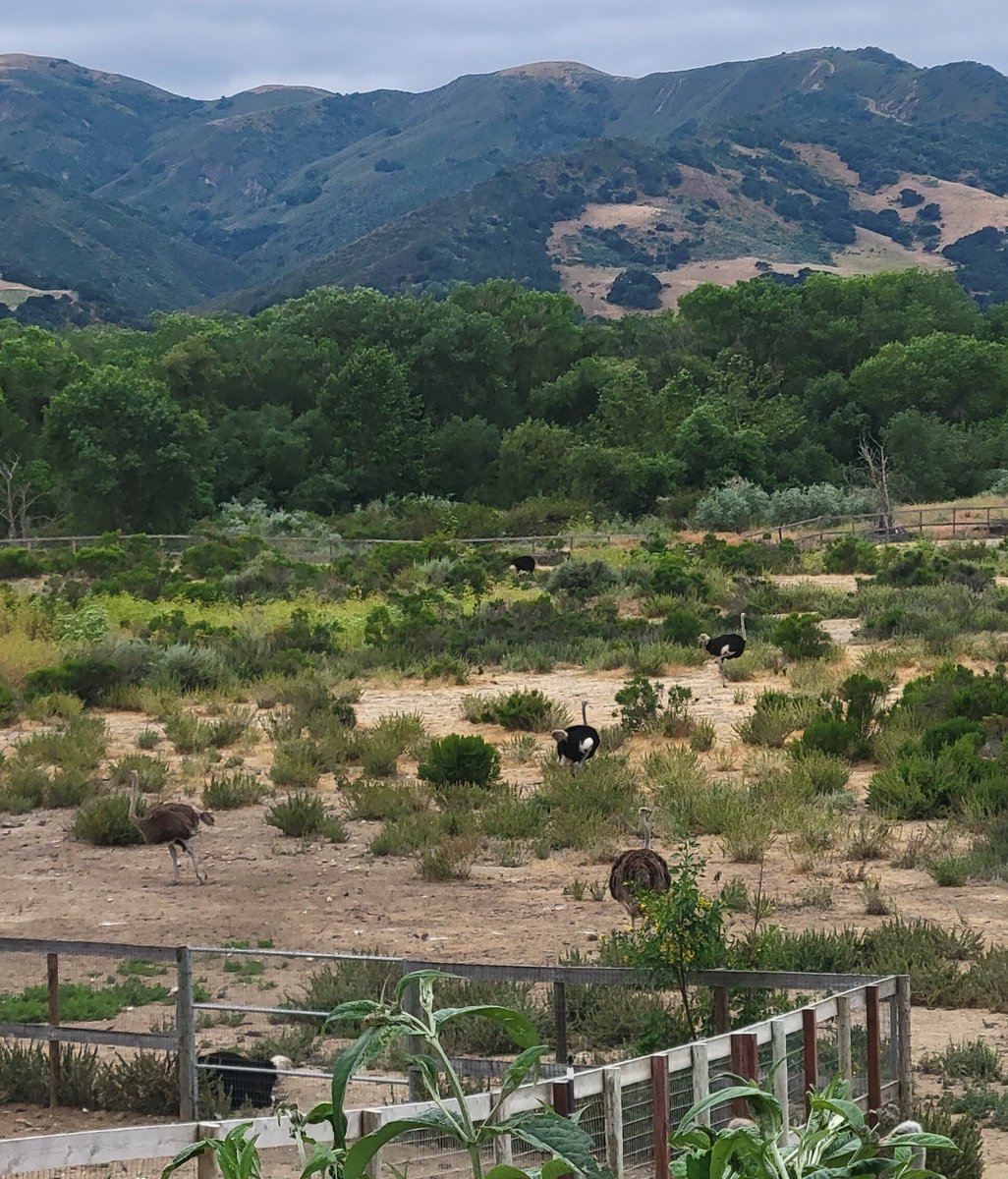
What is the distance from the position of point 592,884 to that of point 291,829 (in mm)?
3743

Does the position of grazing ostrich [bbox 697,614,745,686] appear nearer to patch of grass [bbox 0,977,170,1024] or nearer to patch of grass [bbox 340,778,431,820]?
patch of grass [bbox 340,778,431,820]

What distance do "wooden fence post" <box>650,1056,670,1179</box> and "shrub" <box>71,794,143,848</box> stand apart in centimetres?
1131

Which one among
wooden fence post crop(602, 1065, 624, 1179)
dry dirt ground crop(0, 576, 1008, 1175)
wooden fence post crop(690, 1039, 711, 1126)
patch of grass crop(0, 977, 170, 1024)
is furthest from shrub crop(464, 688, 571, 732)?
wooden fence post crop(602, 1065, 624, 1179)

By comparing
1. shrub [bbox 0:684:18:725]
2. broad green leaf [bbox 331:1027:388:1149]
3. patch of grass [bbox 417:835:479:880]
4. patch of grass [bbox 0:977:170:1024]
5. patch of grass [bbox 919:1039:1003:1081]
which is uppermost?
broad green leaf [bbox 331:1027:388:1149]

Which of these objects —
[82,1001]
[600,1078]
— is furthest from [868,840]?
[600,1078]

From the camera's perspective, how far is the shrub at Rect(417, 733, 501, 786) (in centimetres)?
1747

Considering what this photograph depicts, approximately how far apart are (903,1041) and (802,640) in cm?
1968

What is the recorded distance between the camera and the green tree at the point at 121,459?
5550 cm

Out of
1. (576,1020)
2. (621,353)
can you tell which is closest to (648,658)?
(576,1020)

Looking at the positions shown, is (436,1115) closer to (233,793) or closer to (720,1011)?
(720,1011)

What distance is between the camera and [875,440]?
66188mm

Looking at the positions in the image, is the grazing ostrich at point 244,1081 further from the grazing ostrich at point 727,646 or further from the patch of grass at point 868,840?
the grazing ostrich at point 727,646

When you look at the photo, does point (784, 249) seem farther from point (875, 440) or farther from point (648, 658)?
point (648, 658)

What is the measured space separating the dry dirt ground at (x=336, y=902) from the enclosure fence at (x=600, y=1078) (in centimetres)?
150
